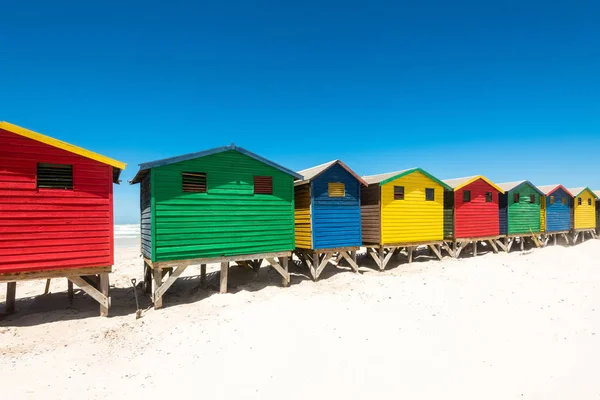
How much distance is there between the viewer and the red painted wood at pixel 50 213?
354 inches

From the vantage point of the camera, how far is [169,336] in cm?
866

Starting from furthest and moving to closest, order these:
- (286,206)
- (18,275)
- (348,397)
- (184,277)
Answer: (184,277) < (286,206) < (18,275) < (348,397)

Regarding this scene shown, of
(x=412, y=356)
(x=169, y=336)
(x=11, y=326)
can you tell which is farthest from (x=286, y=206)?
(x=11, y=326)

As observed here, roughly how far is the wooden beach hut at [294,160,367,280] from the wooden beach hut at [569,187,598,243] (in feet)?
88.8

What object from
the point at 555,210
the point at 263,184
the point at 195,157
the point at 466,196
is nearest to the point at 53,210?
the point at 195,157

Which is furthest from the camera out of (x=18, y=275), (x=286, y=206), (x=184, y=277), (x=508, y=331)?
(x=184, y=277)

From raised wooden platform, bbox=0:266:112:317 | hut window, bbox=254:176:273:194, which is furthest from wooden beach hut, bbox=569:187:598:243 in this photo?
raised wooden platform, bbox=0:266:112:317

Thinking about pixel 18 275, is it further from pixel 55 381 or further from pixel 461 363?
pixel 461 363

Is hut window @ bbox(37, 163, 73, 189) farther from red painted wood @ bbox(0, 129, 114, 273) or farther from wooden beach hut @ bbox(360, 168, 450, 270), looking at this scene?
wooden beach hut @ bbox(360, 168, 450, 270)

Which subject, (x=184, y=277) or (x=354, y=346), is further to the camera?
(x=184, y=277)

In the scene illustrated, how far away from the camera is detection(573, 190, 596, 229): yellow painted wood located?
3078cm

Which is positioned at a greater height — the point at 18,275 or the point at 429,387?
the point at 18,275

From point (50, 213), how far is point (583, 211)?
41667 millimetres

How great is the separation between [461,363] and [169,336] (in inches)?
285
